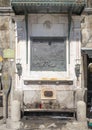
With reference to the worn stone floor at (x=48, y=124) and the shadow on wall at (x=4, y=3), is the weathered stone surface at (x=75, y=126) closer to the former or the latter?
the worn stone floor at (x=48, y=124)

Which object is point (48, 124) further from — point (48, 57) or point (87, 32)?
point (87, 32)

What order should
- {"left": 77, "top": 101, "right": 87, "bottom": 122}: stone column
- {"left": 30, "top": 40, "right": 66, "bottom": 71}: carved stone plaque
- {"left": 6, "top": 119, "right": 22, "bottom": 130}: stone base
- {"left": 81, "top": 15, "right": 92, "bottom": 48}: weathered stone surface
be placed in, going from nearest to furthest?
{"left": 6, "top": 119, "right": 22, "bottom": 130}: stone base → {"left": 77, "top": 101, "right": 87, "bottom": 122}: stone column → {"left": 30, "top": 40, "right": 66, "bottom": 71}: carved stone plaque → {"left": 81, "top": 15, "right": 92, "bottom": 48}: weathered stone surface

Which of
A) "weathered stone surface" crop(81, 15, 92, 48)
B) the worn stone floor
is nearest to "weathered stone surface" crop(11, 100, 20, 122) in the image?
the worn stone floor

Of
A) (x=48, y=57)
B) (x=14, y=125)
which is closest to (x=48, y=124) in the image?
(x=14, y=125)

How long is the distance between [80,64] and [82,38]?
3.57 feet

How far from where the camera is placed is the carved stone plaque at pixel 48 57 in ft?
46.6

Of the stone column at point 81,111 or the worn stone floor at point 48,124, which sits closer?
the worn stone floor at point 48,124

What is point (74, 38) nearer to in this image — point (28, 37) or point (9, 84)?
A: point (28, 37)

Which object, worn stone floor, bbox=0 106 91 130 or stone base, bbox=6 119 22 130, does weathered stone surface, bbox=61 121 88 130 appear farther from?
stone base, bbox=6 119 22 130

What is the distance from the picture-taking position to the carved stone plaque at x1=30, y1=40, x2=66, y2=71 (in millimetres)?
14211

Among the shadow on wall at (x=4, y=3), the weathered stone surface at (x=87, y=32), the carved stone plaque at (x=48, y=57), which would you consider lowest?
the carved stone plaque at (x=48, y=57)

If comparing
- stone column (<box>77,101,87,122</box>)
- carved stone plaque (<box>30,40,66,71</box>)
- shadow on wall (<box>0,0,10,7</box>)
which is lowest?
stone column (<box>77,101,87,122</box>)

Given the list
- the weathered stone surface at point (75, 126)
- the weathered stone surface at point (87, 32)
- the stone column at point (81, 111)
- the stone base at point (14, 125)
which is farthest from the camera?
the weathered stone surface at point (87, 32)

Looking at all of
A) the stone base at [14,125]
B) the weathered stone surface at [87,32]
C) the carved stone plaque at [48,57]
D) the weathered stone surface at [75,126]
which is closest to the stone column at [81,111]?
the weathered stone surface at [75,126]
